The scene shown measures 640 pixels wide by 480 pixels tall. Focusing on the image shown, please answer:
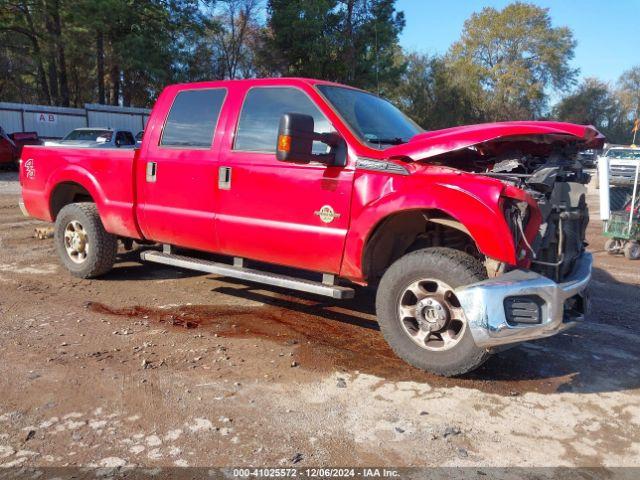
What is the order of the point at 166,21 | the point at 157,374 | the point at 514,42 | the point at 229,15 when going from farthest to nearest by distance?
the point at 514,42 < the point at 229,15 < the point at 166,21 < the point at 157,374

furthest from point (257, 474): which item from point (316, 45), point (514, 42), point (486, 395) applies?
point (514, 42)

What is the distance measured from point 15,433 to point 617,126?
71.9 m

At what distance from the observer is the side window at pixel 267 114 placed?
169 inches

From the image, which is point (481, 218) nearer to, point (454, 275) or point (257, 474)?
point (454, 275)

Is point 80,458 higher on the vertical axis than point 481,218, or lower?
lower

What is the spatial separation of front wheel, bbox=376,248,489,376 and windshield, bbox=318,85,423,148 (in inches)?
40.7

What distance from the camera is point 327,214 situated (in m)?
4.06

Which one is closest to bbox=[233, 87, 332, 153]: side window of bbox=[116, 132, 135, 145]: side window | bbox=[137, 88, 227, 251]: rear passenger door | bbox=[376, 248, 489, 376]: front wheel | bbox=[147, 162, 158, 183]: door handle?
bbox=[137, 88, 227, 251]: rear passenger door

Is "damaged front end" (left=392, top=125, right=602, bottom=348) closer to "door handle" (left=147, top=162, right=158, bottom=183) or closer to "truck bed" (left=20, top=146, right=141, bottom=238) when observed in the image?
"door handle" (left=147, top=162, right=158, bottom=183)

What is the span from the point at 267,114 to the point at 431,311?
2.13 metres

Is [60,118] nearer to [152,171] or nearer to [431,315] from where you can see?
[152,171]

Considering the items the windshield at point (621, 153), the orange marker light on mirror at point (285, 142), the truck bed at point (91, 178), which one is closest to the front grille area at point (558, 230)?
the orange marker light on mirror at point (285, 142)

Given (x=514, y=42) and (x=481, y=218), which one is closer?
(x=481, y=218)

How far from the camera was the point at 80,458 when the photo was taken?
8.70ft
